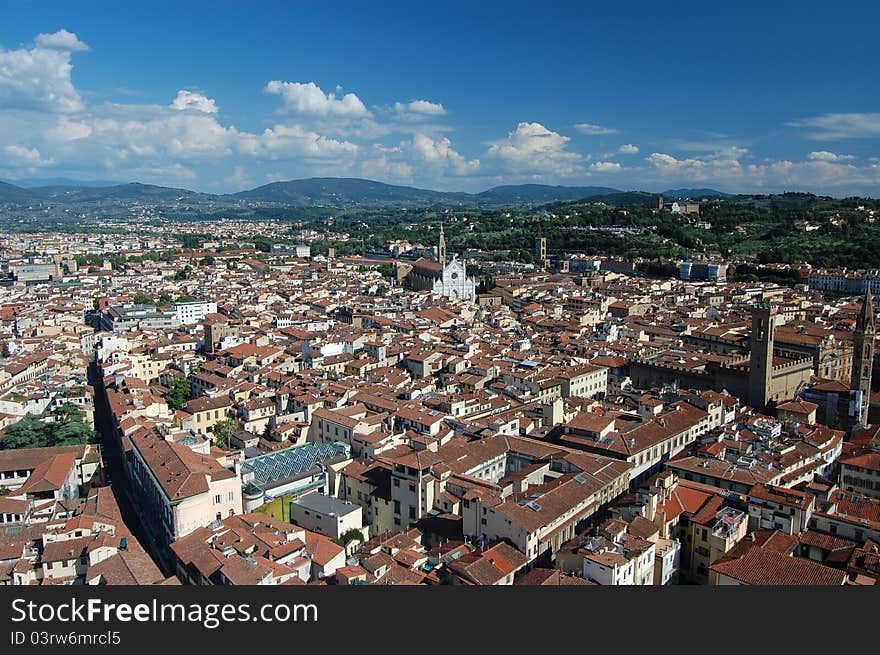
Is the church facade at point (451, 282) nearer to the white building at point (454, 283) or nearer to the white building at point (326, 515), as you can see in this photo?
the white building at point (454, 283)

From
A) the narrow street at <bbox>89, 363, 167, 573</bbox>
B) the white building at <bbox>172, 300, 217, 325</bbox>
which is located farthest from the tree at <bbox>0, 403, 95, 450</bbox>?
the white building at <bbox>172, 300, 217, 325</bbox>

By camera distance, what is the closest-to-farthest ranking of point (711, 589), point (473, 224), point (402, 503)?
point (711, 589), point (402, 503), point (473, 224)

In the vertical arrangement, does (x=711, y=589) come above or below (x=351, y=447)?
above

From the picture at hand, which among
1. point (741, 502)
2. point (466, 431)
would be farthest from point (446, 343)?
point (741, 502)

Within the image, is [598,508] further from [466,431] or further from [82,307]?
[82,307]

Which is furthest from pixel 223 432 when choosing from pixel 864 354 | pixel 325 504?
pixel 864 354

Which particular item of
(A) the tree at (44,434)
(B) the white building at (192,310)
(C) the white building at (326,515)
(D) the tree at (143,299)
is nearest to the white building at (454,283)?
(B) the white building at (192,310)

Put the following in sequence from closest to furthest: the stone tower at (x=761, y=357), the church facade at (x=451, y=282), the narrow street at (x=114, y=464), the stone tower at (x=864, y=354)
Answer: the narrow street at (x=114, y=464) → the stone tower at (x=864, y=354) → the stone tower at (x=761, y=357) → the church facade at (x=451, y=282)
